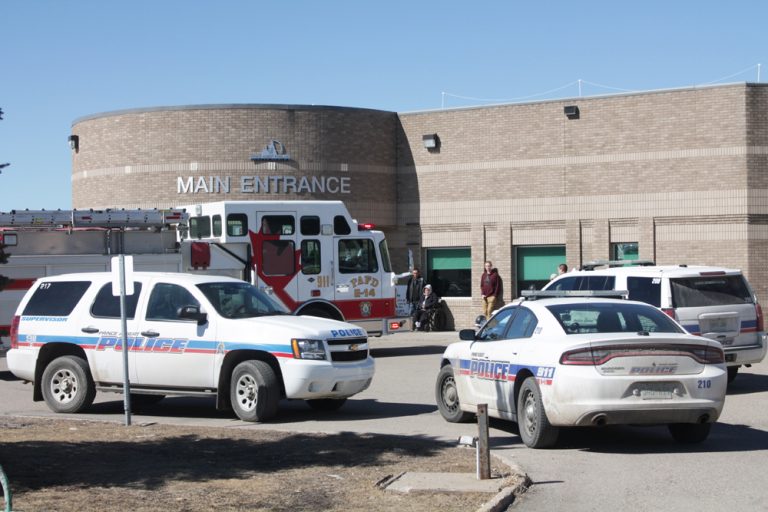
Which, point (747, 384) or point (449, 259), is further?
point (449, 259)

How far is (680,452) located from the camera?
11.4 m

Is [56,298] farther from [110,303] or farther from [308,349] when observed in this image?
[308,349]

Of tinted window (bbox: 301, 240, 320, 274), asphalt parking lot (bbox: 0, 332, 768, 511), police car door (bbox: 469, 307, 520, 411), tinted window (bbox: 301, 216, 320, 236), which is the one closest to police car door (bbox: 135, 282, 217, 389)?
asphalt parking lot (bbox: 0, 332, 768, 511)

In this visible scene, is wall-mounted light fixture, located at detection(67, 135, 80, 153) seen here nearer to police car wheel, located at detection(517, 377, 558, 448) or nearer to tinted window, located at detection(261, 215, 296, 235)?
tinted window, located at detection(261, 215, 296, 235)

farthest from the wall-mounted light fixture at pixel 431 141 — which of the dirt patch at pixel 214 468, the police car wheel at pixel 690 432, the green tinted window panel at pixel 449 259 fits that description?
the police car wheel at pixel 690 432

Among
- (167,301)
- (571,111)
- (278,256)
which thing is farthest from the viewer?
(571,111)

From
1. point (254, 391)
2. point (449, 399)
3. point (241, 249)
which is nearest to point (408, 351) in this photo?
point (241, 249)

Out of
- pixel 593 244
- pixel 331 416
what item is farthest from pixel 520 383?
pixel 593 244

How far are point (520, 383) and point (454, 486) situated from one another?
2.70 metres

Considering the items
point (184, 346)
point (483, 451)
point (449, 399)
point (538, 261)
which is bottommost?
point (449, 399)

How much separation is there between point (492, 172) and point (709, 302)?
15601 millimetres

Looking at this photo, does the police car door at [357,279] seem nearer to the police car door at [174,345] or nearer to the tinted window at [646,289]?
the tinted window at [646,289]

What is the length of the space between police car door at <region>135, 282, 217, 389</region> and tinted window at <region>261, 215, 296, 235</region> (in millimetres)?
7510

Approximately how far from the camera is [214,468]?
33.9ft
